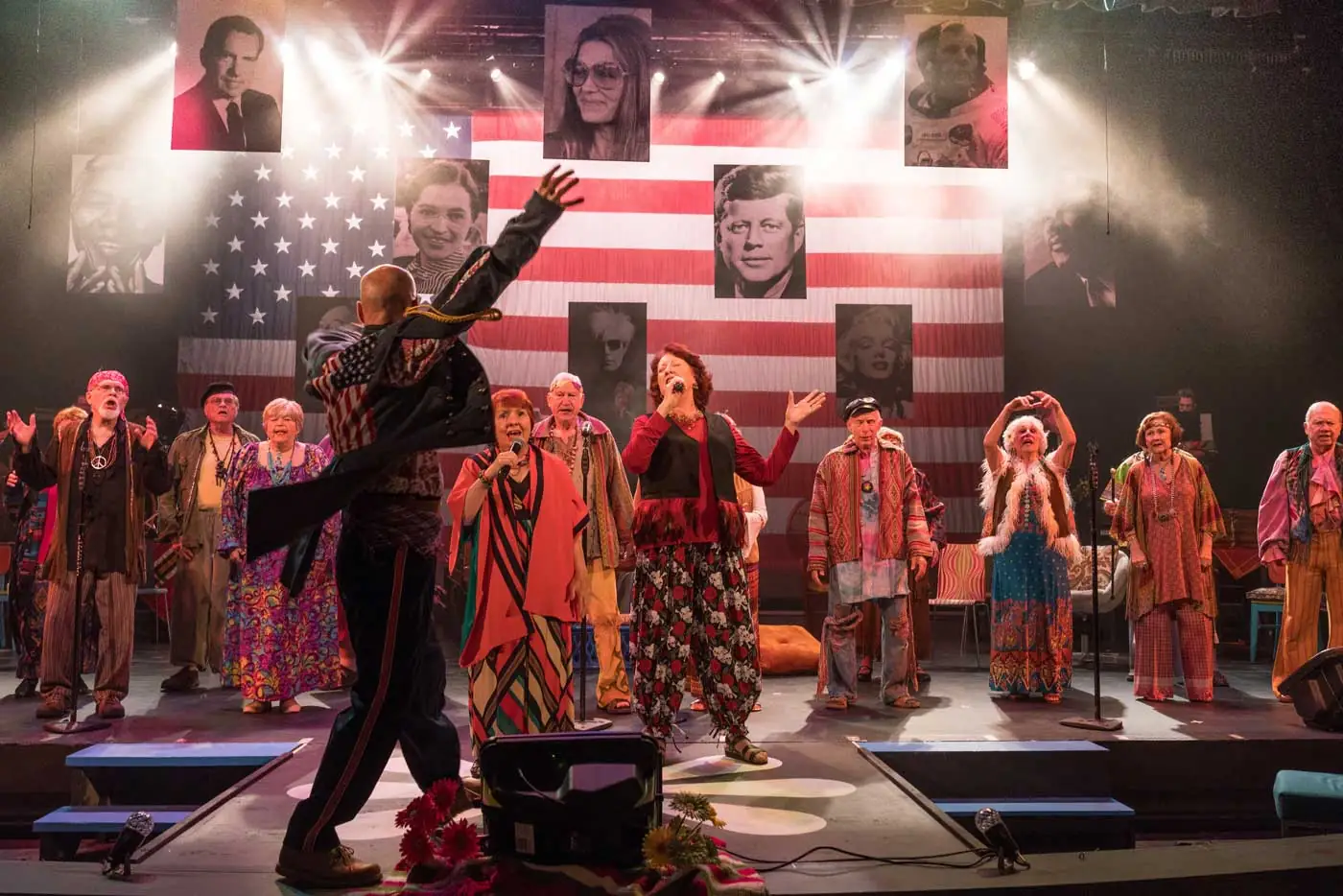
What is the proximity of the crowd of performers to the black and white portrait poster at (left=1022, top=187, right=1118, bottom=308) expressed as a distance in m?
2.30

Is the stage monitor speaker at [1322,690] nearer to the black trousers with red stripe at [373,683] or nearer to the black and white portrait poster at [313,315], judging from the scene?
the black trousers with red stripe at [373,683]

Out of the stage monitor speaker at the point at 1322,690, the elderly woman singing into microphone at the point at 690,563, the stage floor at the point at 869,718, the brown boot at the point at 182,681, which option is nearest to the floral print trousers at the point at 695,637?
the elderly woman singing into microphone at the point at 690,563

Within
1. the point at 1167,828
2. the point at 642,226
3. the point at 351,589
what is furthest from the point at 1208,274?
the point at 351,589

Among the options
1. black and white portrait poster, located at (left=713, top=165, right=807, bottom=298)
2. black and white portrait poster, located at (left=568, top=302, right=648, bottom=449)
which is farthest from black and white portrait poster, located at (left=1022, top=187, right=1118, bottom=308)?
black and white portrait poster, located at (left=568, top=302, right=648, bottom=449)

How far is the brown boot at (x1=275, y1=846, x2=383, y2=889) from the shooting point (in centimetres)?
272

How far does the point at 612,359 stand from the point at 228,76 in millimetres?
3447

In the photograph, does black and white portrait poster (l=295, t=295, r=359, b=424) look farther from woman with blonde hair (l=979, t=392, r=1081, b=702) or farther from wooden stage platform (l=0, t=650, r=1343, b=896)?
woman with blonde hair (l=979, t=392, r=1081, b=702)

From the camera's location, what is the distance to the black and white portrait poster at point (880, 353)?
29.3ft

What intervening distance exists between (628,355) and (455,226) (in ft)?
5.47

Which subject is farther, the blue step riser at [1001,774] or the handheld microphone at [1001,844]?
the blue step riser at [1001,774]

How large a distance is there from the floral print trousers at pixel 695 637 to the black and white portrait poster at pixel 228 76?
5153 mm

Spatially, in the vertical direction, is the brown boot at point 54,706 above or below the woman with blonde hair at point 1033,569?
below

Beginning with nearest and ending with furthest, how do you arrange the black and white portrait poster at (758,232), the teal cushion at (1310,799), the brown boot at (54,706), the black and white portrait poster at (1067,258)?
1. the teal cushion at (1310,799)
2. the brown boot at (54,706)
3. the black and white portrait poster at (758,232)
4. the black and white portrait poster at (1067,258)

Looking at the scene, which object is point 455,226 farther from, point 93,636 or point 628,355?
point 93,636
